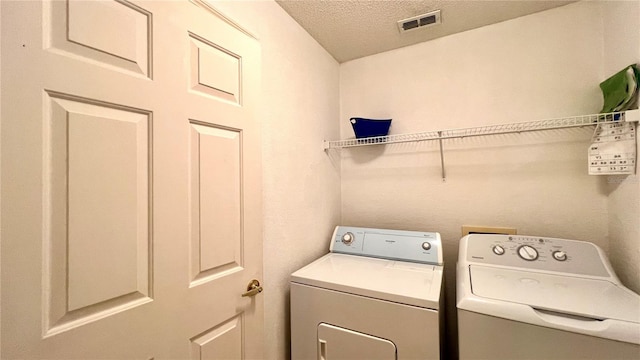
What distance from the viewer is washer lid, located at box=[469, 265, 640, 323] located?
0.84m

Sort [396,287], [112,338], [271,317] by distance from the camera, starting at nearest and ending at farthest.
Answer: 1. [112,338]
2. [396,287]
3. [271,317]

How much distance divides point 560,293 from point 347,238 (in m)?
1.07

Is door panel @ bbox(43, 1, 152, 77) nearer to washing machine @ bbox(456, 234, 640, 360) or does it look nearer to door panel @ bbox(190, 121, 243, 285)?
door panel @ bbox(190, 121, 243, 285)

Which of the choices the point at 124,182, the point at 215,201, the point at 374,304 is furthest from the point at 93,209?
the point at 374,304

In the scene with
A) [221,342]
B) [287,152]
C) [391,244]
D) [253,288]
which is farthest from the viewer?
[391,244]

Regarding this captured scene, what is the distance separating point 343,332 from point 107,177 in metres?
1.14

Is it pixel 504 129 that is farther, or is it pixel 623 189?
pixel 504 129

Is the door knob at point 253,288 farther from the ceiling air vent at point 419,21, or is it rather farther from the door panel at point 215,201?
the ceiling air vent at point 419,21

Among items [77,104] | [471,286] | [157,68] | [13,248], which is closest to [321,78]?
[157,68]

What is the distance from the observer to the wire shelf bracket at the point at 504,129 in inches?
44.9

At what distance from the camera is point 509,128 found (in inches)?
58.6

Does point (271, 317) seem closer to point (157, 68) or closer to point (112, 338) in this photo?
point (112, 338)

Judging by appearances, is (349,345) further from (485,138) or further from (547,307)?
(485,138)

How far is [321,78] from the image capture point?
1.84 meters
